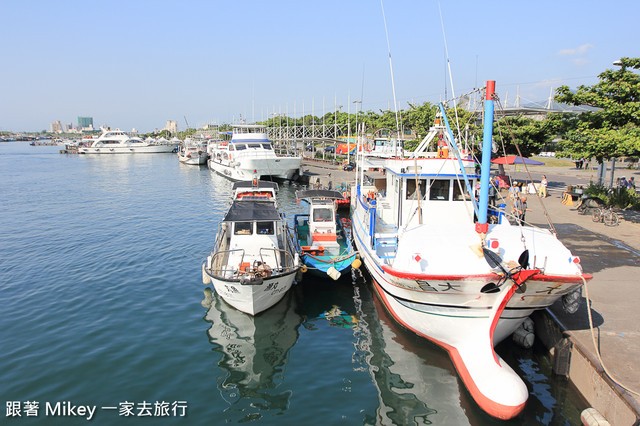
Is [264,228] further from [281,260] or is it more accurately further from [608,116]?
[608,116]

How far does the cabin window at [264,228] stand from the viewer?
1727 centimetres

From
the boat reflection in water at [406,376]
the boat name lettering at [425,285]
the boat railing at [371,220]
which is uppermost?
the boat railing at [371,220]

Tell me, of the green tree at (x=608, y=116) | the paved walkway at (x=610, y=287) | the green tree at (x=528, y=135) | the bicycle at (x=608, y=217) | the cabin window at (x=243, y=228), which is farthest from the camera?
the green tree at (x=528, y=135)

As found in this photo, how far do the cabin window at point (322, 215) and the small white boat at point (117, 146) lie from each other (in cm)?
11542

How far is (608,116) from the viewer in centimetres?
2016

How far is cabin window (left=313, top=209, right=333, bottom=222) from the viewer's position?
811 inches

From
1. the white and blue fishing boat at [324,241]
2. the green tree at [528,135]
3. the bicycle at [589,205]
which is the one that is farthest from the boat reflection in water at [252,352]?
the green tree at [528,135]

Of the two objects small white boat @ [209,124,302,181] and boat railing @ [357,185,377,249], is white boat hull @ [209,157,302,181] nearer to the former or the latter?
small white boat @ [209,124,302,181]

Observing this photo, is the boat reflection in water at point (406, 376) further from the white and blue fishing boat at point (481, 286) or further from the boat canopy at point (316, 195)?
the boat canopy at point (316, 195)

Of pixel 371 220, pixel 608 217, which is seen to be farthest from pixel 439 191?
pixel 608 217

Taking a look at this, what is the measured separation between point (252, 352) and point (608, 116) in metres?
19.6

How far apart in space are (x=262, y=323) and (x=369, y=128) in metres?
63.0

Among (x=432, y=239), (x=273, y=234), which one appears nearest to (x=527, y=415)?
(x=432, y=239)

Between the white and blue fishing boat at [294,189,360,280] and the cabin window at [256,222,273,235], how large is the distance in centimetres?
175
